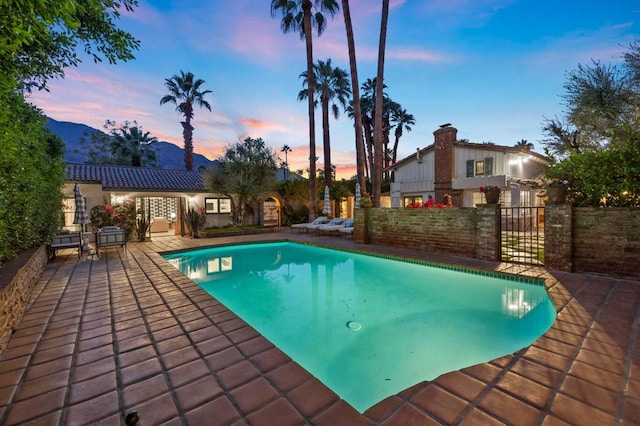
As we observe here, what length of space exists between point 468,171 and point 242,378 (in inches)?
744

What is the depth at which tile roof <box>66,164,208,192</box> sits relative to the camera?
49.2ft

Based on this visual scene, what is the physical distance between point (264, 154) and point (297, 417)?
49.5 feet

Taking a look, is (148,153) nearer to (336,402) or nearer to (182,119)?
(182,119)

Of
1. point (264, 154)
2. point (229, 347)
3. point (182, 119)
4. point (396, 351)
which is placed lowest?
point (396, 351)

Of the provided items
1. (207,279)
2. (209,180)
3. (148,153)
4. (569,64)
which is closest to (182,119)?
(148,153)

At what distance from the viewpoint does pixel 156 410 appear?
1.89 meters

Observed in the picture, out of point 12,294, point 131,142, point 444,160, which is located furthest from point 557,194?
point 131,142

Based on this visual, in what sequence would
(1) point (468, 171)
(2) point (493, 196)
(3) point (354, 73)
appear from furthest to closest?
1. (1) point (468, 171)
2. (3) point (354, 73)
3. (2) point (493, 196)

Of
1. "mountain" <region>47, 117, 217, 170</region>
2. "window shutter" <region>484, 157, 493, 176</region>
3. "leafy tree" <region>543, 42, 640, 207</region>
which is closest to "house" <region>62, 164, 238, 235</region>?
"leafy tree" <region>543, 42, 640, 207</region>

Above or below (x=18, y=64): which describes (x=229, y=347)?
below

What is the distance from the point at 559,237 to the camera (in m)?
5.77

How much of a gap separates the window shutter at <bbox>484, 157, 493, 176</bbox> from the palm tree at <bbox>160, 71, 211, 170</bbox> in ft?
82.7

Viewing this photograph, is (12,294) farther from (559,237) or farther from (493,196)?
(559,237)

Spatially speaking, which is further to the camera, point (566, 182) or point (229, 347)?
point (566, 182)
